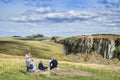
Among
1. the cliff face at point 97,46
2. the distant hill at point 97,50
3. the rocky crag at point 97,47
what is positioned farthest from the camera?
the cliff face at point 97,46

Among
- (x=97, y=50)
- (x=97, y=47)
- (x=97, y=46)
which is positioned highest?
(x=97, y=46)

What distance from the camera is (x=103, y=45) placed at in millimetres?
155375

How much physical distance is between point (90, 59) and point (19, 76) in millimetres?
101667

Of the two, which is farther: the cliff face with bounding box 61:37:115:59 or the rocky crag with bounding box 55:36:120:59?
the cliff face with bounding box 61:37:115:59

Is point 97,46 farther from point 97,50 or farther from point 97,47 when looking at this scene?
point 97,50

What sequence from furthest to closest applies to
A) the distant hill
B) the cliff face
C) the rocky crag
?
the cliff face < the rocky crag < the distant hill

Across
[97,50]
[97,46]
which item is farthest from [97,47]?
[97,50]

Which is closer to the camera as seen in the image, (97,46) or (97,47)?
(97,47)

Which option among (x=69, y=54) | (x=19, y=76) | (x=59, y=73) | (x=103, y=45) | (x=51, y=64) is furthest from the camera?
(x=69, y=54)

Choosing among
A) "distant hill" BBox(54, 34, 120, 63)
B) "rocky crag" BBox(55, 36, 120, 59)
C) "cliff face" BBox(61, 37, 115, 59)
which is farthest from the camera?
"cliff face" BBox(61, 37, 115, 59)

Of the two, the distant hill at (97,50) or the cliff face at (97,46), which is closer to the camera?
the distant hill at (97,50)

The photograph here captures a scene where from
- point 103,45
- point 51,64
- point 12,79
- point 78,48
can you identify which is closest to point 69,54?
point 78,48

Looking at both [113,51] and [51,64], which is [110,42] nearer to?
[113,51]

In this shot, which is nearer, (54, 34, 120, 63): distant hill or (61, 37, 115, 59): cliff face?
(54, 34, 120, 63): distant hill
